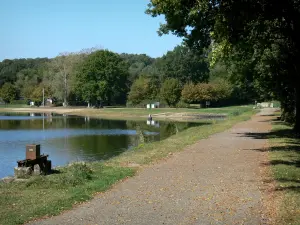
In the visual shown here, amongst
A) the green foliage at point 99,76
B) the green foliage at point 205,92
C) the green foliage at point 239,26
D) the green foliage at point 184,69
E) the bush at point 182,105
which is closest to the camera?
the green foliage at point 239,26

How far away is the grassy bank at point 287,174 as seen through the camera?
7338 mm

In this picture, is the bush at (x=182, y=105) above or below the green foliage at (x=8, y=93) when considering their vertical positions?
below

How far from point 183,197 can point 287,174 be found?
3779mm

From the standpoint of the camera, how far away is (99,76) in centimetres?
9344

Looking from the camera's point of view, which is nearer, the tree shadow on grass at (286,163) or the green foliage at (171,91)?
the tree shadow on grass at (286,163)

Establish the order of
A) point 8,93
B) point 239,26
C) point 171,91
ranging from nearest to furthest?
point 239,26 → point 171,91 → point 8,93

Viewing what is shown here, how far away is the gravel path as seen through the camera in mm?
7305

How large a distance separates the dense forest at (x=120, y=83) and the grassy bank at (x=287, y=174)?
61.2 metres

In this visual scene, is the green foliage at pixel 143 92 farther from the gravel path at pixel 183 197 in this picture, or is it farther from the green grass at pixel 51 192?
the green grass at pixel 51 192

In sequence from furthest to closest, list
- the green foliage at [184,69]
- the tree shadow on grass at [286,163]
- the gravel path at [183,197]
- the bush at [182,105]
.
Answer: the green foliage at [184,69] → the bush at [182,105] → the tree shadow on grass at [286,163] → the gravel path at [183,197]

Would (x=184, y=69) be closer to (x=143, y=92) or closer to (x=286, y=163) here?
(x=143, y=92)

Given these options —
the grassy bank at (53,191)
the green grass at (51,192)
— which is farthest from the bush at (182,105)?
the green grass at (51,192)

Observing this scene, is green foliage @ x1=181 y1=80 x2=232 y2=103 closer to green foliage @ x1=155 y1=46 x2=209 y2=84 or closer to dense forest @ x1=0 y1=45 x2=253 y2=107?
dense forest @ x1=0 y1=45 x2=253 y2=107

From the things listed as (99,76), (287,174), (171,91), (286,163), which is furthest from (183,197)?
(99,76)
